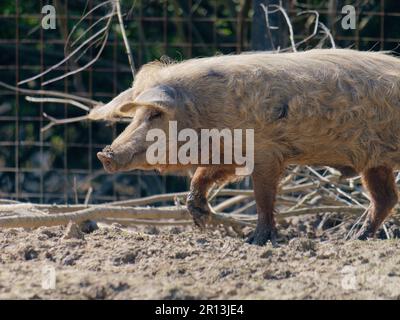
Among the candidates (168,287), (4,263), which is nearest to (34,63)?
(4,263)

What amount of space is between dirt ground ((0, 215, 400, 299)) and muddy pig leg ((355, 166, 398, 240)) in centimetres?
65

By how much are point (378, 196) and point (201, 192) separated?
1.13 metres

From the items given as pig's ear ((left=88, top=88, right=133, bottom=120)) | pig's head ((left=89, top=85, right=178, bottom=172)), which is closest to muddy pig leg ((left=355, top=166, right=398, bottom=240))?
pig's head ((left=89, top=85, right=178, bottom=172))

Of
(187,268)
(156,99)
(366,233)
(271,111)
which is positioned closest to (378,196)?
(366,233)

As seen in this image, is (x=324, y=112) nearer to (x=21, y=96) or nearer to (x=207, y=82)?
(x=207, y=82)

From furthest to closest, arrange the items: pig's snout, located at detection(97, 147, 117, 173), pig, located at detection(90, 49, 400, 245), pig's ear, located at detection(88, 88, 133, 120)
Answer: pig's ear, located at detection(88, 88, 133, 120)
pig, located at detection(90, 49, 400, 245)
pig's snout, located at detection(97, 147, 117, 173)

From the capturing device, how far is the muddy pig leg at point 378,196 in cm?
624

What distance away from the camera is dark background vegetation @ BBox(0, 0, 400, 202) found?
9.04 metres

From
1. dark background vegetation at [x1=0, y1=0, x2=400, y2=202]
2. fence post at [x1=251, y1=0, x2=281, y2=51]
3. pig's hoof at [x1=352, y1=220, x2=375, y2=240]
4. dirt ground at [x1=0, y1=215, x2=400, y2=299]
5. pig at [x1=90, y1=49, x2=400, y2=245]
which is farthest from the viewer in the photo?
dark background vegetation at [x1=0, y1=0, x2=400, y2=202]

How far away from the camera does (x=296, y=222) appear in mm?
7445

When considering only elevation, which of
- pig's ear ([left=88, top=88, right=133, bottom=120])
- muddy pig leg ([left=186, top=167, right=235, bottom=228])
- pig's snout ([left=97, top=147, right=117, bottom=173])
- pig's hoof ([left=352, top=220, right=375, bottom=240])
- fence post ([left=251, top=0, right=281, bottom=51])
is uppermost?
fence post ([left=251, top=0, right=281, bottom=51])

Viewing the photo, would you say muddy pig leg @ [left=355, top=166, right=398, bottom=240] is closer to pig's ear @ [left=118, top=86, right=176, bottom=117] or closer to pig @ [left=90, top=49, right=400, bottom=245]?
pig @ [left=90, top=49, right=400, bottom=245]

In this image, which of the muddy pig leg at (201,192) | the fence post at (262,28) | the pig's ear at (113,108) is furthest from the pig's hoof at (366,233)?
the fence post at (262,28)
